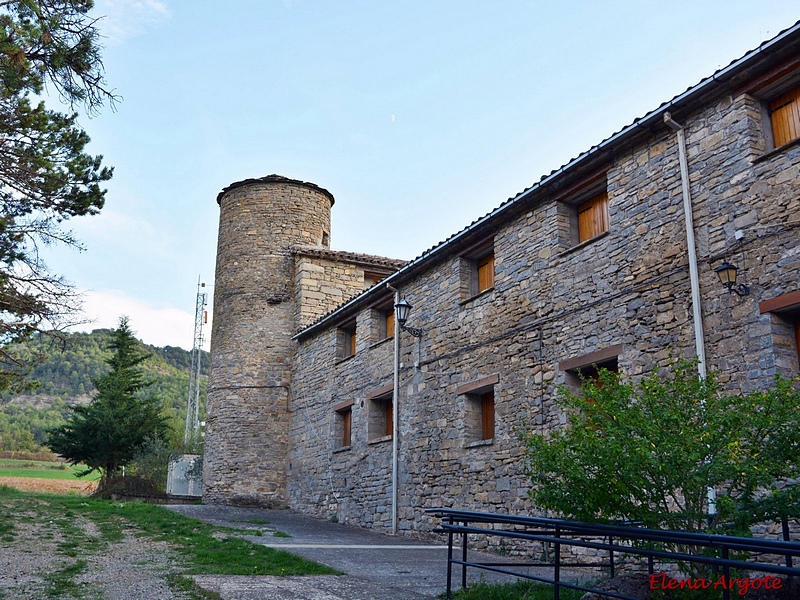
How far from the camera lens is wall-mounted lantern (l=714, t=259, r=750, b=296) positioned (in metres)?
7.75

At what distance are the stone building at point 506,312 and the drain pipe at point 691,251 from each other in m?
0.03

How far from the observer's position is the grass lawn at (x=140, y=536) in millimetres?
7688

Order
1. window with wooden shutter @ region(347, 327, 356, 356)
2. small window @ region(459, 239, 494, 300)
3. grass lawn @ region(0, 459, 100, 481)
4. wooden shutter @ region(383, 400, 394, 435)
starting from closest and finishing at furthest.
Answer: small window @ region(459, 239, 494, 300), wooden shutter @ region(383, 400, 394, 435), window with wooden shutter @ region(347, 327, 356, 356), grass lawn @ region(0, 459, 100, 481)

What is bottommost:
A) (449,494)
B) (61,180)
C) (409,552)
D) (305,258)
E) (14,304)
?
(409,552)

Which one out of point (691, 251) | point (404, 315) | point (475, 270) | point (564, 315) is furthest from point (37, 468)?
point (691, 251)

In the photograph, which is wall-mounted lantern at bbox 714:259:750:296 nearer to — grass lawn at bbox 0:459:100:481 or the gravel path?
the gravel path

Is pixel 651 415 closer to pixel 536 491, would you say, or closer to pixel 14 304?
pixel 536 491

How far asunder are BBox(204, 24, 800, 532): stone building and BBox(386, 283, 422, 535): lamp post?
→ 9cm

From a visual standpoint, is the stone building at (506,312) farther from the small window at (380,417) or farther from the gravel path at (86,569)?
the gravel path at (86,569)

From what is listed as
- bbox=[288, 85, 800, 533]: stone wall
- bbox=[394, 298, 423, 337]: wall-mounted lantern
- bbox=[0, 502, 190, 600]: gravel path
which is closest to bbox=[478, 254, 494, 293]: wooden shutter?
bbox=[288, 85, 800, 533]: stone wall

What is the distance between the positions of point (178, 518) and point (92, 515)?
61.5 inches

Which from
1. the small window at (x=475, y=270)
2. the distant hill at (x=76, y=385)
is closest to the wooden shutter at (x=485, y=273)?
the small window at (x=475, y=270)

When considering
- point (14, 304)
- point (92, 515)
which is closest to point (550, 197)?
point (14, 304)

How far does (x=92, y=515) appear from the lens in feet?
44.7
